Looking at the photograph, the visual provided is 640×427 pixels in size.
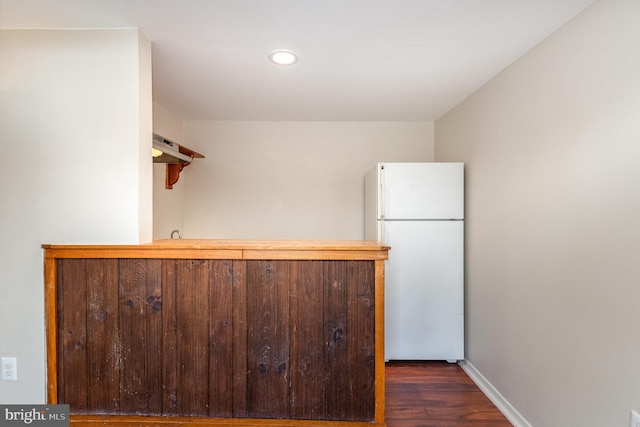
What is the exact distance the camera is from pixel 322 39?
157cm

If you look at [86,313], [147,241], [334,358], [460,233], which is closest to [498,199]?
[460,233]

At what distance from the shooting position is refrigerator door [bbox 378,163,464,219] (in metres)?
2.40

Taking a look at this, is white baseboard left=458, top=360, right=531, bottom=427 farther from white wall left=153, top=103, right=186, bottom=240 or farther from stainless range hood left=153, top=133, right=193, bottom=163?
white wall left=153, top=103, right=186, bottom=240

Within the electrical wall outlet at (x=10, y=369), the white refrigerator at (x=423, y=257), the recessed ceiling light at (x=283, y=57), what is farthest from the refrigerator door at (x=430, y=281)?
the electrical wall outlet at (x=10, y=369)

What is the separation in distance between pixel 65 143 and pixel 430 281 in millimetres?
2462

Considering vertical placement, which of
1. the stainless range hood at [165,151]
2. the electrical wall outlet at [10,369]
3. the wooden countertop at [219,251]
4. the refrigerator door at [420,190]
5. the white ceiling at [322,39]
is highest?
the white ceiling at [322,39]

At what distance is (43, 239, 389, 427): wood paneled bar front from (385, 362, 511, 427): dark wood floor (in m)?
0.49

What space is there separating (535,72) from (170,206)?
288 cm

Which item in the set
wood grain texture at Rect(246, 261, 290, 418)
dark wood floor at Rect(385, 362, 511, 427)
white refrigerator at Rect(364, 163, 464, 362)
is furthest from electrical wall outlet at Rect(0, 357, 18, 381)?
white refrigerator at Rect(364, 163, 464, 362)

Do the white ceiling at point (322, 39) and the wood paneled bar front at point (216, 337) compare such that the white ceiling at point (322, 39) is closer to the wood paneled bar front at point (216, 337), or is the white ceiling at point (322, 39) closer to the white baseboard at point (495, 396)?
the wood paneled bar front at point (216, 337)

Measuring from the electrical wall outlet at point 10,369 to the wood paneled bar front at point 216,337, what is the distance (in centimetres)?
17

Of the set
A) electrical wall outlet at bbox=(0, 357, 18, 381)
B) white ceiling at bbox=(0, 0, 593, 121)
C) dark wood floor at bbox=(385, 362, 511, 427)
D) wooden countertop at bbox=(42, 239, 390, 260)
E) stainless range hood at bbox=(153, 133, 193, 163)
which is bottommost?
dark wood floor at bbox=(385, 362, 511, 427)

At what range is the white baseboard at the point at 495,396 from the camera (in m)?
A: 1.74

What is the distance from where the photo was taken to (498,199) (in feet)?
6.50
